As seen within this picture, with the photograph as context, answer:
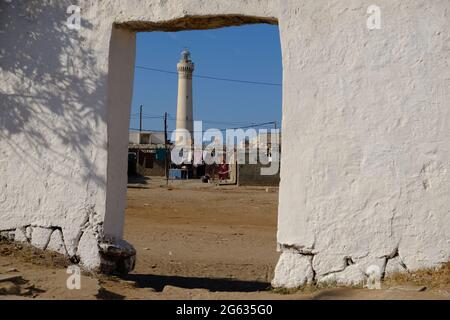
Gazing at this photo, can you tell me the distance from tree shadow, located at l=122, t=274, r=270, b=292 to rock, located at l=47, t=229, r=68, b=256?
71 cm

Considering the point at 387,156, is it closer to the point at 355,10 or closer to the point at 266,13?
the point at 355,10

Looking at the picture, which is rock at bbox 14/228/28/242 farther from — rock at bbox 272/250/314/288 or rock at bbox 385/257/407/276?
rock at bbox 385/257/407/276

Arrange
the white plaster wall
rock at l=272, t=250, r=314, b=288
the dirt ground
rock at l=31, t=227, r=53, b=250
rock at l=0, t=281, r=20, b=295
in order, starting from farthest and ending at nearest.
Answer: rock at l=31, t=227, r=53, b=250 → rock at l=272, t=250, r=314, b=288 → the white plaster wall → the dirt ground → rock at l=0, t=281, r=20, b=295

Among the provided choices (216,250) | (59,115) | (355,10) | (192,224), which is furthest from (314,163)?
(192,224)

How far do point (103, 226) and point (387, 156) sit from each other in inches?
112

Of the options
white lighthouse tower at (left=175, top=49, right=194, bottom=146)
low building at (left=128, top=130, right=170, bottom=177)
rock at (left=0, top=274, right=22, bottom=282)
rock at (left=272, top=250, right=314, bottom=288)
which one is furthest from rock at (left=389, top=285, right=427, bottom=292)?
white lighthouse tower at (left=175, top=49, right=194, bottom=146)

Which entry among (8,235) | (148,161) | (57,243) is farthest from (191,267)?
(148,161)

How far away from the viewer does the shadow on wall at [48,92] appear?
19.1 ft

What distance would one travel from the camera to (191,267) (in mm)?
7609

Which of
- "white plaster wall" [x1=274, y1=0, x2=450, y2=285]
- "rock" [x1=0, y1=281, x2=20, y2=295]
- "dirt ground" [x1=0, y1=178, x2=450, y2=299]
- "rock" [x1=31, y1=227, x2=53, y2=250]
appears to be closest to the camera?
"rock" [x1=0, y1=281, x2=20, y2=295]

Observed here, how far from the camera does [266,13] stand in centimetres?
528

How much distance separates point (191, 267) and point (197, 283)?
3.69 feet

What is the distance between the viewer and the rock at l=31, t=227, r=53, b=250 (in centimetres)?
591

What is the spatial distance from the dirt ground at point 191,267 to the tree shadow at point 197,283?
0.01m
